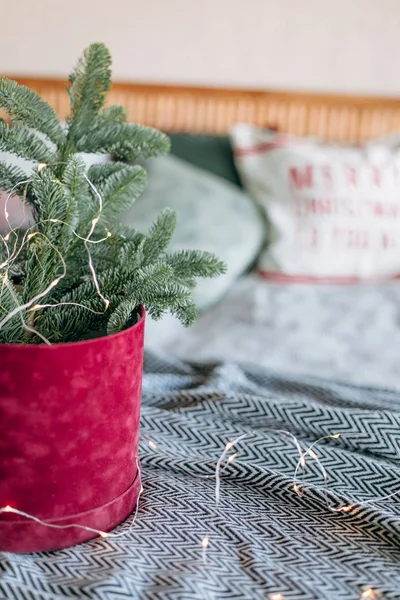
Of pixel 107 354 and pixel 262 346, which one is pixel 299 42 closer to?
pixel 262 346

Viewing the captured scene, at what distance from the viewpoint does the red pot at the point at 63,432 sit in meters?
0.50

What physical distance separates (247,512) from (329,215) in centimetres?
98

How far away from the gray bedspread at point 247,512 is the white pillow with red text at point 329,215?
64 centimetres

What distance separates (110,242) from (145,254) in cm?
4

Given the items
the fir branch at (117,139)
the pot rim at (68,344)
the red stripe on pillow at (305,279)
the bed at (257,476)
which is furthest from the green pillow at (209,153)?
the pot rim at (68,344)

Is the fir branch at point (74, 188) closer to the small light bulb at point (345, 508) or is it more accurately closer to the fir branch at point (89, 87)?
the fir branch at point (89, 87)

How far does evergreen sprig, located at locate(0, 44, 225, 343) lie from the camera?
0.57 m

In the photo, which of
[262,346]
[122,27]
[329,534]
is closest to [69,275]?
[329,534]

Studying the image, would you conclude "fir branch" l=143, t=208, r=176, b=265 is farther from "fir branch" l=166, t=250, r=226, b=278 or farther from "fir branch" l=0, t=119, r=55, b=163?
"fir branch" l=0, t=119, r=55, b=163

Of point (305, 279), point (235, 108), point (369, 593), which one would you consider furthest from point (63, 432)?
point (235, 108)

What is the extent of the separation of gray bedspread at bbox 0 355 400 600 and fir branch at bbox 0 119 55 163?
0.33m

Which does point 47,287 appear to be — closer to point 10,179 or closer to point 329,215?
point 10,179

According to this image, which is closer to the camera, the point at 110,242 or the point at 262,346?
the point at 110,242

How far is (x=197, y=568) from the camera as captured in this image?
54 centimetres
